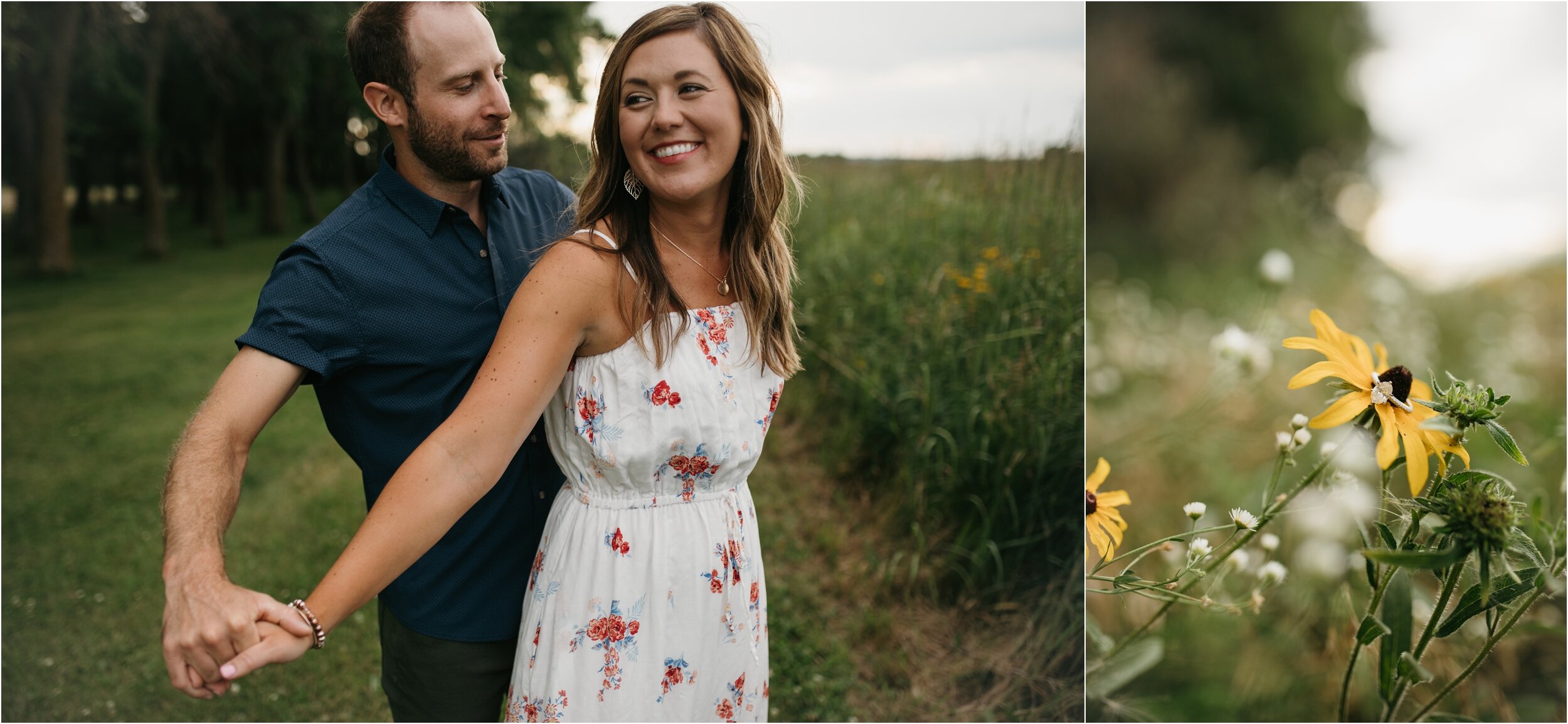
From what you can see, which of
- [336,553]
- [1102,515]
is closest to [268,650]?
[1102,515]

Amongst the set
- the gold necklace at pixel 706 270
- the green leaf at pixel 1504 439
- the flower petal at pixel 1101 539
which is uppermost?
the gold necklace at pixel 706 270

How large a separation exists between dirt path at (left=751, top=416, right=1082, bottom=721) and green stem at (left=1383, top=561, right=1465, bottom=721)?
124 centimetres

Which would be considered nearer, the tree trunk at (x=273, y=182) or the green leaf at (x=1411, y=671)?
the green leaf at (x=1411, y=671)

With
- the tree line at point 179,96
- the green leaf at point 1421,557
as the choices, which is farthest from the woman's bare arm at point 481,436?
the tree line at point 179,96

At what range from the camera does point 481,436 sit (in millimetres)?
1162

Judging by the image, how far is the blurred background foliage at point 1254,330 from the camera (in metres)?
1.75

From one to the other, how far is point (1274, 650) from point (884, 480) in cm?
129

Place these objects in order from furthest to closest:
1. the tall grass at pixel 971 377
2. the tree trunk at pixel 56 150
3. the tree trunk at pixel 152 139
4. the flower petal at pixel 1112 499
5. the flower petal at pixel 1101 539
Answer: the tree trunk at pixel 152 139, the tree trunk at pixel 56 150, the tall grass at pixel 971 377, the flower petal at pixel 1112 499, the flower petal at pixel 1101 539

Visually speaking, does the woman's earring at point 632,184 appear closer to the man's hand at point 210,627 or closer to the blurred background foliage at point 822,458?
the blurred background foliage at point 822,458

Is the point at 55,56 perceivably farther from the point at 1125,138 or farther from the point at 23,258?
the point at 1125,138

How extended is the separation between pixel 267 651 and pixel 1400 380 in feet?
4.48

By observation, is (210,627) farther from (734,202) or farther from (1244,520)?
(1244,520)

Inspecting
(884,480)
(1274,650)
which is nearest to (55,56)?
(884,480)

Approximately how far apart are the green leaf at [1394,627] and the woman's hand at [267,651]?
1.24m
